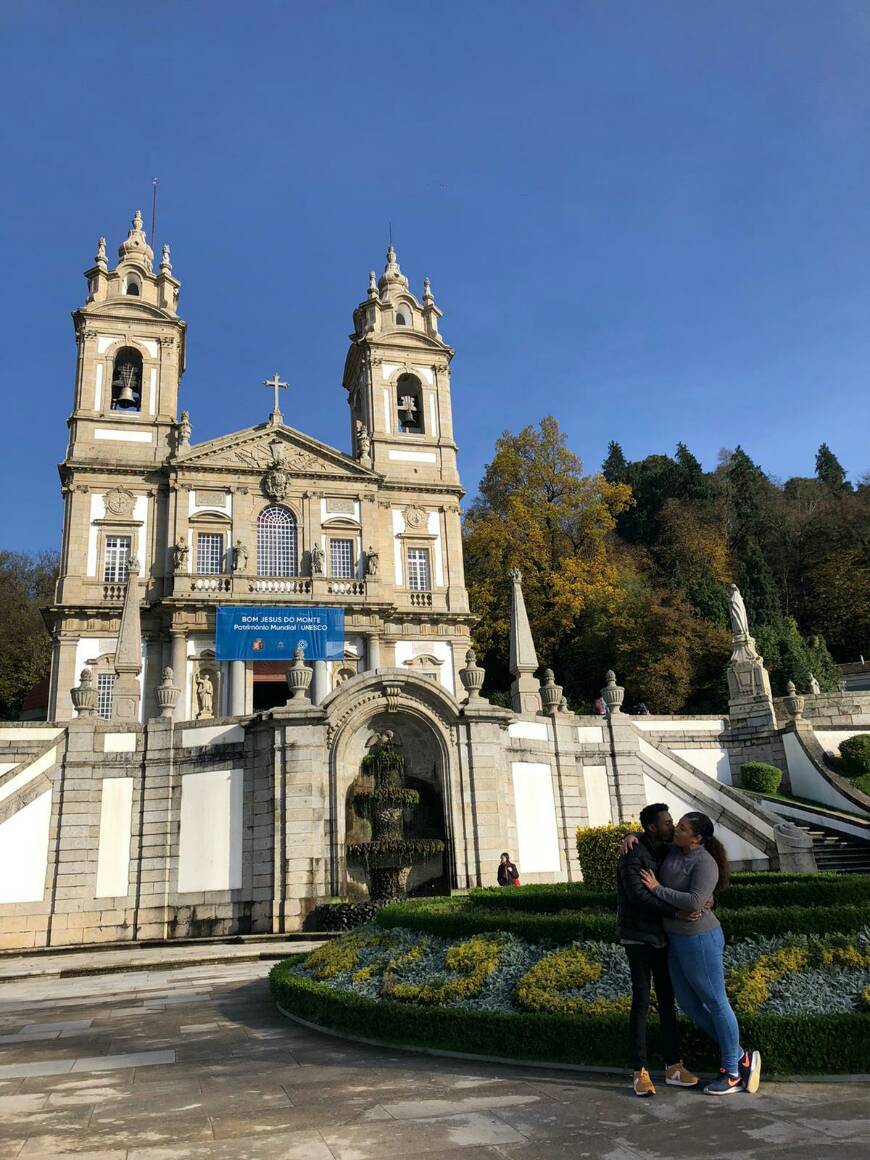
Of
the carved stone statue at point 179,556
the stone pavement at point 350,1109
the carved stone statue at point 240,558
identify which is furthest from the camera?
the carved stone statue at point 240,558

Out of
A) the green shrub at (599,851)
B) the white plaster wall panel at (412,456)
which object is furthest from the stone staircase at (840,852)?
the white plaster wall panel at (412,456)

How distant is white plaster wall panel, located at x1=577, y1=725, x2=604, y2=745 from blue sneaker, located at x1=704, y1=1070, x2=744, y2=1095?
53.3 ft

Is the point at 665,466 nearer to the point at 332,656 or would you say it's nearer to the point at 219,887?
the point at 332,656

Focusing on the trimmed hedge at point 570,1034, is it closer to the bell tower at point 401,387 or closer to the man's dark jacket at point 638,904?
the man's dark jacket at point 638,904

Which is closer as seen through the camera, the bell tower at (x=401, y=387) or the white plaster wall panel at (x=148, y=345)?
the white plaster wall panel at (x=148, y=345)

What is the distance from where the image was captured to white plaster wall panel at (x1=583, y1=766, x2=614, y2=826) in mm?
21234

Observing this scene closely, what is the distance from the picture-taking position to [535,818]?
66.4 feet

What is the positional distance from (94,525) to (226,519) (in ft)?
16.1

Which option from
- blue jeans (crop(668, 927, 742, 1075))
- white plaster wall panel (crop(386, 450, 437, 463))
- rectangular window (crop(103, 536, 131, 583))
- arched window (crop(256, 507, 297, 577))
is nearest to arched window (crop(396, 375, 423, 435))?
white plaster wall panel (crop(386, 450, 437, 463))

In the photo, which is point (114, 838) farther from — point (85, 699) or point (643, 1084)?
point (643, 1084)

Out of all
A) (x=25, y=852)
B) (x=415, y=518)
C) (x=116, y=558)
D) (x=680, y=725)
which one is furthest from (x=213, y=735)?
(x=415, y=518)

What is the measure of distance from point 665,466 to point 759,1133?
62087 mm

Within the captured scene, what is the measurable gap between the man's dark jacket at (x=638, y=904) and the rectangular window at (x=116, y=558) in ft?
97.8

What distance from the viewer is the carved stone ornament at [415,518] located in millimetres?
37250
